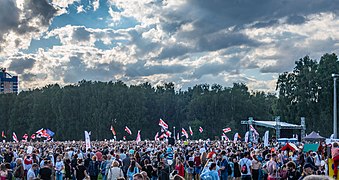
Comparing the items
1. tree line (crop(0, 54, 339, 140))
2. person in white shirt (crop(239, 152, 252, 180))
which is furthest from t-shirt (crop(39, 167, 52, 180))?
tree line (crop(0, 54, 339, 140))

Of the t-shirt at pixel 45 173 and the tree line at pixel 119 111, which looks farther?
Result: the tree line at pixel 119 111

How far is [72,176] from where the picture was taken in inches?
996

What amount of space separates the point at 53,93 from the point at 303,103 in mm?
52903

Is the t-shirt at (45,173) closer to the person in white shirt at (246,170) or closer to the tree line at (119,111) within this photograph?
the person in white shirt at (246,170)

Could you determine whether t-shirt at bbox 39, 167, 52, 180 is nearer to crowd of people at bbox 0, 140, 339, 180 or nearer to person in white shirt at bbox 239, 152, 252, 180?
crowd of people at bbox 0, 140, 339, 180

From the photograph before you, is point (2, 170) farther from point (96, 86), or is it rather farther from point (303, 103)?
point (96, 86)

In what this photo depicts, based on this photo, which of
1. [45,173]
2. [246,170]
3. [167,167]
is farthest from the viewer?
[246,170]

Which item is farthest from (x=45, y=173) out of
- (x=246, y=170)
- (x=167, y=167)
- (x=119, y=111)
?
(x=119, y=111)

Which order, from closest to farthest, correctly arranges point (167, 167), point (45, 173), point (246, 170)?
point (45, 173)
point (167, 167)
point (246, 170)

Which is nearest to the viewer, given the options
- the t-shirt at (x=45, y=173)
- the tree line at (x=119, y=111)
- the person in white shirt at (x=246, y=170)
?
the t-shirt at (x=45, y=173)

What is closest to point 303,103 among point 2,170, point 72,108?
point 72,108

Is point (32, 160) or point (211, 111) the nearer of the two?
point (32, 160)

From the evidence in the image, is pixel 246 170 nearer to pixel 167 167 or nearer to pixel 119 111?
pixel 167 167

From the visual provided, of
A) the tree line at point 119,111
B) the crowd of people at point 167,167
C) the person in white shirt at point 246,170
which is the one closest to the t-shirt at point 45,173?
the crowd of people at point 167,167
